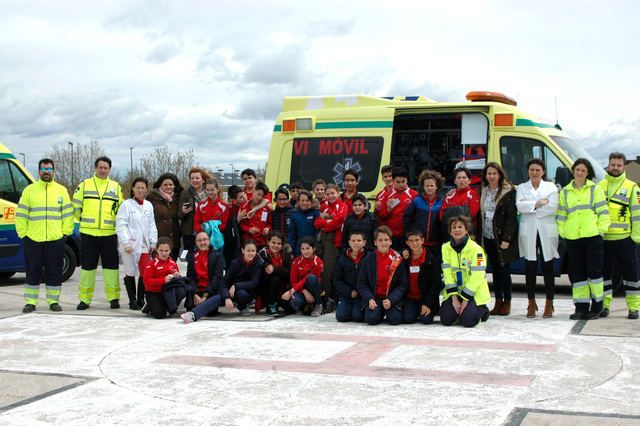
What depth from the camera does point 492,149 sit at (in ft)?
37.4

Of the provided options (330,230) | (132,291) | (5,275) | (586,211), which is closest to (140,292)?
(132,291)

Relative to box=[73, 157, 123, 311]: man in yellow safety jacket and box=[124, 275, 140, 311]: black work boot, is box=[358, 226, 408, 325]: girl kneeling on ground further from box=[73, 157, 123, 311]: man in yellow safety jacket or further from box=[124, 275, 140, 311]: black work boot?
box=[73, 157, 123, 311]: man in yellow safety jacket

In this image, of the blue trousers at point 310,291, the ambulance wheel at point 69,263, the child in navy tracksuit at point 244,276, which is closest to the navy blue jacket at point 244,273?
the child in navy tracksuit at point 244,276

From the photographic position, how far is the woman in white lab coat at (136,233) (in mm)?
9859

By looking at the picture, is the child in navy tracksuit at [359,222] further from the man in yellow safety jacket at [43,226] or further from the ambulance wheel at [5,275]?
the ambulance wheel at [5,275]

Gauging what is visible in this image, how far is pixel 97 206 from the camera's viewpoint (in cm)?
1003

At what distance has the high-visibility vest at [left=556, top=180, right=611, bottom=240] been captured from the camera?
338 inches

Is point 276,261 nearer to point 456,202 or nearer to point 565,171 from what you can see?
point 456,202

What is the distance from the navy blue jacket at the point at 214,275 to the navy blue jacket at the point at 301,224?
1059mm

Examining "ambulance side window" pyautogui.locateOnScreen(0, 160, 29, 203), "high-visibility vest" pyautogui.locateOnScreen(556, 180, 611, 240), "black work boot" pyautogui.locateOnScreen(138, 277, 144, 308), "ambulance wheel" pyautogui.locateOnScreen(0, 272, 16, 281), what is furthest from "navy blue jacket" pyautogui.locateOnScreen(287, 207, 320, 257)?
"ambulance wheel" pyautogui.locateOnScreen(0, 272, 16, 281)

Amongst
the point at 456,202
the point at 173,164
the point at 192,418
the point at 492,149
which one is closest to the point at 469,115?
the point at 492,149

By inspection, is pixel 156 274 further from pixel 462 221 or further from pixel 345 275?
pixel 462 221

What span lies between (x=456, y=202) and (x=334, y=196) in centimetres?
146

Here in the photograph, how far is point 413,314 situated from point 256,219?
8.78 ft
